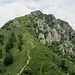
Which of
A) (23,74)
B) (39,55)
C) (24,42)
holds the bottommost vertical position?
(23,74)

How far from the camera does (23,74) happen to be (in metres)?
106

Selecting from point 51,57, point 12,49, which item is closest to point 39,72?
point 51,57

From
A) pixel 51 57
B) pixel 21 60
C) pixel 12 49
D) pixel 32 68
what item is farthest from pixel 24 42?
pixel 32 68

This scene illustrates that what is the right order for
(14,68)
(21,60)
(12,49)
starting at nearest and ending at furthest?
(14,68) → (21,60) → (12,49)

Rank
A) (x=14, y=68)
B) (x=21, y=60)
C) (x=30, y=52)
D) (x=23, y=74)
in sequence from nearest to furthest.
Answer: (x=23, y=74)
(x=14, y=68)
(x=21, y=60)
(x=30, y=52)

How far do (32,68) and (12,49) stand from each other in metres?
55.4

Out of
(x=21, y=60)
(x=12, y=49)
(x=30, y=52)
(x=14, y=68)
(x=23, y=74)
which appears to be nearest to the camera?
(x=23, y=74)

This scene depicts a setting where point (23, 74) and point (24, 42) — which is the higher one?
point (24, 42)

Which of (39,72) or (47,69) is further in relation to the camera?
(47,69)

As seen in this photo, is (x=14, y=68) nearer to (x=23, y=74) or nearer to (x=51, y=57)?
(x=23, y=74)

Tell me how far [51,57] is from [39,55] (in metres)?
12.7

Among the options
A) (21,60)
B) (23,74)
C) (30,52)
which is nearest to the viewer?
(23,74)

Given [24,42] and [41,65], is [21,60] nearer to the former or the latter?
[41,65]

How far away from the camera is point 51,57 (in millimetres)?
144000
